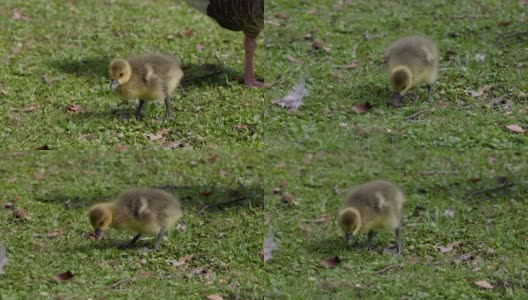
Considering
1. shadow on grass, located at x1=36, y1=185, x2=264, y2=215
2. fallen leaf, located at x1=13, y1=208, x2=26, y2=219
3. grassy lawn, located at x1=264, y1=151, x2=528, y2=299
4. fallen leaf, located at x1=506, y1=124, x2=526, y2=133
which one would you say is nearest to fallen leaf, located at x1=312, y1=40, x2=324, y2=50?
grassy lawn, located at x1=264, y1=151, x2=528, y2=299

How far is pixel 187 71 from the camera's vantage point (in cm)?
602

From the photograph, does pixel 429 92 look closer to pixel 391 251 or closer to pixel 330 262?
pixel 391 251

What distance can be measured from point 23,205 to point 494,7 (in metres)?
3.50

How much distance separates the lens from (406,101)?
17.9 feet

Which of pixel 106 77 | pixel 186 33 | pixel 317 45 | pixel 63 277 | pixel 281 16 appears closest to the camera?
pixel 63 277

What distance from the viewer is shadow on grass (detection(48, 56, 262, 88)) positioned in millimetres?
5895

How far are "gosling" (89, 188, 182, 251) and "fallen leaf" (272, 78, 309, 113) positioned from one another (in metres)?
0.91

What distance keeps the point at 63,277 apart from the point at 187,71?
5.38 ft

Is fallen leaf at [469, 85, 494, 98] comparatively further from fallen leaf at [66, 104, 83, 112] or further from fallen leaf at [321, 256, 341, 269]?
fallen leaf at [66, 104, 83, 112]

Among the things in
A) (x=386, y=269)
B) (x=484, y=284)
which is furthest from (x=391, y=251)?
(x=484, y=284)

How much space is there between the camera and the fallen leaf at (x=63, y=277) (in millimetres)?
5070

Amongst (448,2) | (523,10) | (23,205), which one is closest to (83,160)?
(23,205)

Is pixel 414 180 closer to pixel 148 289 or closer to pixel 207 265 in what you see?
pixel 207 265

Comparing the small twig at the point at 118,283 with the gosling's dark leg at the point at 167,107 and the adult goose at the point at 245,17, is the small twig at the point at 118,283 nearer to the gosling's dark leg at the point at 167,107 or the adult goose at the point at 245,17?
the gosling's dark leg at the point at 167,107
